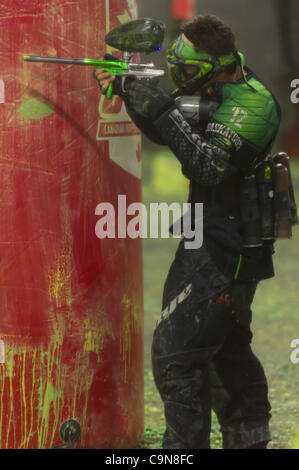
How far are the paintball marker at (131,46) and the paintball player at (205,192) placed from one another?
0.13ft

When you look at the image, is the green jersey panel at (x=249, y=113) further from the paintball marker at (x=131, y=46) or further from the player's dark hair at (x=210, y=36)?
the paintball marker at (x=131, y=46)

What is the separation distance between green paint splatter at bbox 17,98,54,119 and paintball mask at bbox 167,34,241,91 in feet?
1.73

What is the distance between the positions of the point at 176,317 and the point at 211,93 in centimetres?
87

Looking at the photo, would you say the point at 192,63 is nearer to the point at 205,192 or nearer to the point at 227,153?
the point at 227,153

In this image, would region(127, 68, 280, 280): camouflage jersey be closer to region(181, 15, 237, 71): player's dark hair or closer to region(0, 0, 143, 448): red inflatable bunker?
region(181, 15, 237, 71): player's dark hair

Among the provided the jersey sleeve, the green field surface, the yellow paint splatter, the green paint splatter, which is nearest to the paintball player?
the jersey sleeve

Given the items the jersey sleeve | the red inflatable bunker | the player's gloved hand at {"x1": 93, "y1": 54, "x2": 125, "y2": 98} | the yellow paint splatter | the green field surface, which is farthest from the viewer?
the green field surface

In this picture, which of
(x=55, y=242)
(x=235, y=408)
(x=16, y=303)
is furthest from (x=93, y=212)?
(x=235, y=408)

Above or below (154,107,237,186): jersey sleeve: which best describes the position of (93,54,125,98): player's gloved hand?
above

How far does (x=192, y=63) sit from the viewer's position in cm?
335

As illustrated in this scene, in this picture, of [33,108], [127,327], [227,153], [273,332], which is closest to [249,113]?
[227,153]

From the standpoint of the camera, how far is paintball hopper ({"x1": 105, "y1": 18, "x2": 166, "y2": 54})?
3354 mm

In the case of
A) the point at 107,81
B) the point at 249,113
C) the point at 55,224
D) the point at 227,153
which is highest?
the point at 107,81

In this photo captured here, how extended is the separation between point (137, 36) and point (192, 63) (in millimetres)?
229
